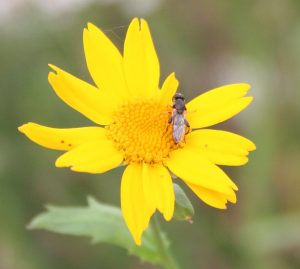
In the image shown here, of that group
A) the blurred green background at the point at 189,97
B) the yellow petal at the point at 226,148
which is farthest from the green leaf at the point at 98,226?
the blurred green background at the point at 189,97

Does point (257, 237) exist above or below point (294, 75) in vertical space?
below

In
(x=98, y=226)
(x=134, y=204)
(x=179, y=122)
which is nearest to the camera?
(x=134, y=204)

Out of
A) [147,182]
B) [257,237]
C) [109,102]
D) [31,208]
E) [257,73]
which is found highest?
[109,102]

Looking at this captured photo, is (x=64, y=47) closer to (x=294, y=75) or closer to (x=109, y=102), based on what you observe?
(x=294, y=75)

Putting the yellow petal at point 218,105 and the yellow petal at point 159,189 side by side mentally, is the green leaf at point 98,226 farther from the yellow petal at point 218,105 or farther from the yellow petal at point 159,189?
the yellow petal at point 218,105

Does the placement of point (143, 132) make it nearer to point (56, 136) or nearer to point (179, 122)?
point (179, 122)

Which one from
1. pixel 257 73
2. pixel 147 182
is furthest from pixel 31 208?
pixel 147 182

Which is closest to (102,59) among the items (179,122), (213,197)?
(179,122)
